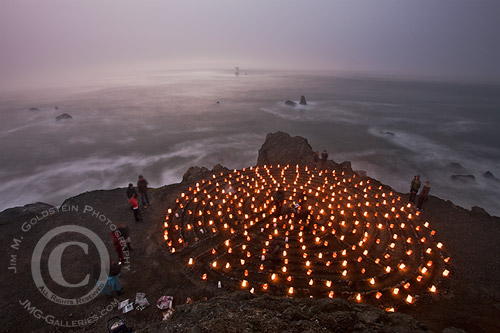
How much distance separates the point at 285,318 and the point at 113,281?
789 centimetres

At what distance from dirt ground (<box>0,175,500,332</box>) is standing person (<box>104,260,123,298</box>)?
1.15 ft

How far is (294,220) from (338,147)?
39.8m

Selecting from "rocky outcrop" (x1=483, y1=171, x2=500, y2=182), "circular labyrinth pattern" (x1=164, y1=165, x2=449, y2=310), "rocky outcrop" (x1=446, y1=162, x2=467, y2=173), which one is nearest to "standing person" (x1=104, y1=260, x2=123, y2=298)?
"circular labyrinth pattern" (x1=164, y1=165, x2=449, y2=310)

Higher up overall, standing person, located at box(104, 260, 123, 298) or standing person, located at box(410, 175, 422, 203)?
standing person, located at box(410, 175, 422, 203)

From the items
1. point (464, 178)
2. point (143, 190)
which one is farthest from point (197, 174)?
point (464, 178)

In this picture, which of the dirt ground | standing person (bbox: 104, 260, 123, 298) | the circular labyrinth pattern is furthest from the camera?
the circular labyrinth pattern

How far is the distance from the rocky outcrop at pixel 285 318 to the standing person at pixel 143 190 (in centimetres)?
1095

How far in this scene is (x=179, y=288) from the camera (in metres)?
11.4

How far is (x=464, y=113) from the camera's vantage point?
92688mm

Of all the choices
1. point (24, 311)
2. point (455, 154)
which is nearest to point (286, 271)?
point (24, 311)

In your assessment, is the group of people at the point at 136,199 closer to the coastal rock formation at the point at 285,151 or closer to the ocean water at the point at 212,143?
the coastal rock formation at the point at 285,151

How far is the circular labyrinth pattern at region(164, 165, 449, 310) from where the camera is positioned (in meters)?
11.6

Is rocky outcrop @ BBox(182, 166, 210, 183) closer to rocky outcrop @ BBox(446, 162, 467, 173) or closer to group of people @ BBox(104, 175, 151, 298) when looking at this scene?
group of people @ BBox(104, 175, 151, 298)

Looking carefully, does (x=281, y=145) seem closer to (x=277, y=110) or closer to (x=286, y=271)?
(x=286, y=271)
